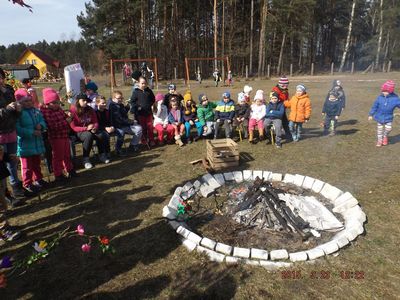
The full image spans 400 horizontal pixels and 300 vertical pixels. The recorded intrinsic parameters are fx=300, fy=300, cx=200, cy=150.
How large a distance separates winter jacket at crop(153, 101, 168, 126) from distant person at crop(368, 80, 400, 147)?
540cm

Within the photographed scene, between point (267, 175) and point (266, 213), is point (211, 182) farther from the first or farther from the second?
point (266, 213)

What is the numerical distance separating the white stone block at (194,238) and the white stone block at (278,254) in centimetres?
91

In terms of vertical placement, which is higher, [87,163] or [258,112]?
[258,112]

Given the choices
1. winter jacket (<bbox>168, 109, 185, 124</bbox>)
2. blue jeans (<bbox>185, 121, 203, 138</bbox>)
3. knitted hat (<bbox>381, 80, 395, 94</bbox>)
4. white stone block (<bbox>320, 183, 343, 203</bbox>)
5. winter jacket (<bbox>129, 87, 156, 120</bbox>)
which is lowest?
white stone block (<bbox>320, 183, 343, 203</bbox>)

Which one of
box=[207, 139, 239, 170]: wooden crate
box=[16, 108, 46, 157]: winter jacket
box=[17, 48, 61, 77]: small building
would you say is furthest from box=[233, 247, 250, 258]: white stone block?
box=[17, 48, 61, 77]: small building

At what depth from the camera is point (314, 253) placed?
3.59 meters

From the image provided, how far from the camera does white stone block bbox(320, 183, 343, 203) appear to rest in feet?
16.3

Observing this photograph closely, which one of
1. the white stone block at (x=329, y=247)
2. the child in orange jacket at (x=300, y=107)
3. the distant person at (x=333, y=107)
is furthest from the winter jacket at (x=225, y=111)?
the white stone block at (x=329, y=247)

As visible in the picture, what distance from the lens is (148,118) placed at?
8.52 meters

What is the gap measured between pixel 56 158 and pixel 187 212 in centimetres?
318

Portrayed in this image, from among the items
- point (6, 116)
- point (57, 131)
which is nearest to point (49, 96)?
point (57, 131)

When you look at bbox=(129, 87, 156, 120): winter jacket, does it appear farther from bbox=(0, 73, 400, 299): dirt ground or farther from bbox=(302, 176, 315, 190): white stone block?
bbox=(302, 176, 315, 190): white stone block

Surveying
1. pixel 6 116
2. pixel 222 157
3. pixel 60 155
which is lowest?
pixel 222 157
